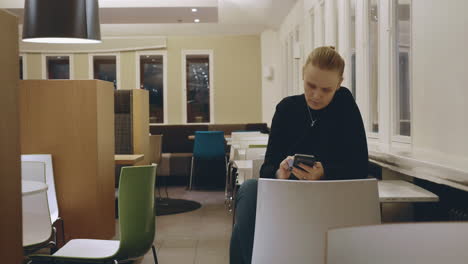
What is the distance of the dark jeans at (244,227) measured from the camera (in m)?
2.18

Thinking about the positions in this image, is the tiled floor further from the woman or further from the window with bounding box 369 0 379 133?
the woman

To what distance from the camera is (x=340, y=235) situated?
102 centimetres

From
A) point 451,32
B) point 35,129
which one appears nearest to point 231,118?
point 35,129

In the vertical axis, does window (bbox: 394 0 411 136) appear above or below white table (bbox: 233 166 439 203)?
above

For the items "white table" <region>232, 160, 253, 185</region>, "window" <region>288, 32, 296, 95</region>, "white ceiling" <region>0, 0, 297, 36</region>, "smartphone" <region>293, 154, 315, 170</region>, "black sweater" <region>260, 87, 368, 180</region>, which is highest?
"white ceiling" <region>0, 0, 297, 36</region>

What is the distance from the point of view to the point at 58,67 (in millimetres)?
13297

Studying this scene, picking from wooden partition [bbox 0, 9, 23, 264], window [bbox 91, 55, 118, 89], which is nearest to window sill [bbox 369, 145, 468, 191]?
wooden partition [bbox 0, 9, 23, 264]

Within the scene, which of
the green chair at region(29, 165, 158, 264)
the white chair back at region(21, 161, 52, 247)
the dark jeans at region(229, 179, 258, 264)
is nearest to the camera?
the dark jeans at region(229, 179, 258, 264)

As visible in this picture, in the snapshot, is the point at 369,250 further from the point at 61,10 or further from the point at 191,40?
the point at 191,40

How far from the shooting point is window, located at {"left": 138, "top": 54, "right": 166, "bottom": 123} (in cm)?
1309

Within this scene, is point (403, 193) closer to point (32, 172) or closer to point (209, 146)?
point (32, 172)

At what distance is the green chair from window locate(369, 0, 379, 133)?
2678mm

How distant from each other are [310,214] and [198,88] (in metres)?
11.3

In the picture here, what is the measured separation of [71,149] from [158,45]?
8.14m
